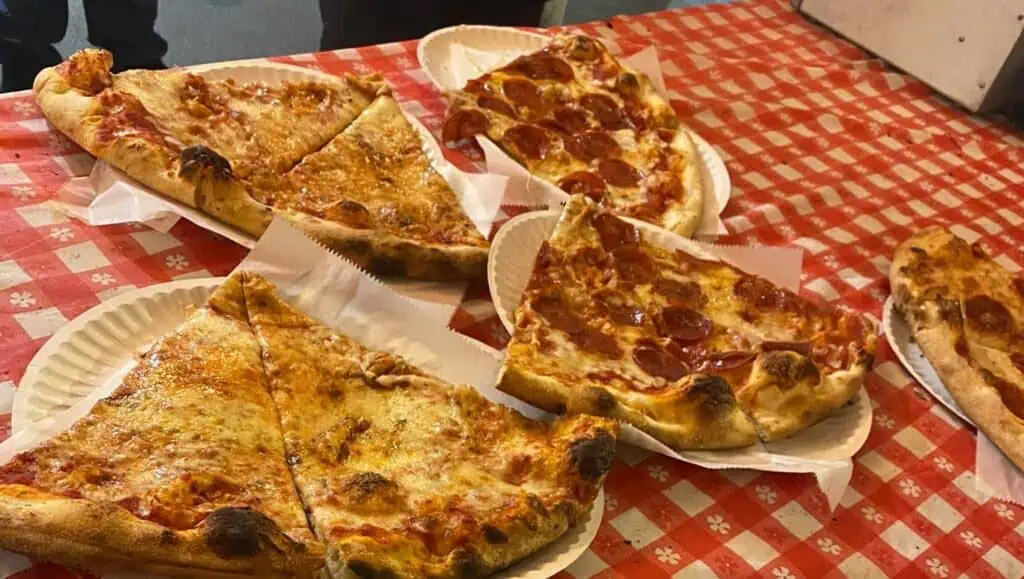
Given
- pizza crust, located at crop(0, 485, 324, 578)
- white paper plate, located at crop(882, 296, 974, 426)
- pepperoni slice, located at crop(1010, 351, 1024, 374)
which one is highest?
pizza crust, located at crop(0, 485, 324, 578)

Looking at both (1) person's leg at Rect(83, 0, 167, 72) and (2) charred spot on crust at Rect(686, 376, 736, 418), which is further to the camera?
(1) person's leg at Rect(83, 0, 167, 72)

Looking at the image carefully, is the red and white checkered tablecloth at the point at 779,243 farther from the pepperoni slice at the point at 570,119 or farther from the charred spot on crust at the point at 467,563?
the pepperoni slice at the point at 570,119

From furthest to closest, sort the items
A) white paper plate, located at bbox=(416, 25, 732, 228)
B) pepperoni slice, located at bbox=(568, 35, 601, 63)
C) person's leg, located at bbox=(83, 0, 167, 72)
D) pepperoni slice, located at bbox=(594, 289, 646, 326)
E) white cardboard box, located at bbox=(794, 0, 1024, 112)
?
person's leg, located at bbox=(83, 0, 167, 72), white cardboard box, located at bbox=(794, 0, 1024, 112), pepperoni slice, located at bbox=(568, 35, 601, 63), white paper plate, located at bbox=(416, 25, 732, 228), pepperoni slice, located at bbox=(594, 289, 646, 326)

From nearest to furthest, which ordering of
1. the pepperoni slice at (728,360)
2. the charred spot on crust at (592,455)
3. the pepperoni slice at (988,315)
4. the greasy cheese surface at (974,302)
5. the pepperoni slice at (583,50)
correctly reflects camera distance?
the charred spot on crust at (592,455)
the pepperoni slice at (728,360)
the greasy cheese surface at (974,302)
the pepperoni slice at (988,315)
the pepperoni slice at (583,50)

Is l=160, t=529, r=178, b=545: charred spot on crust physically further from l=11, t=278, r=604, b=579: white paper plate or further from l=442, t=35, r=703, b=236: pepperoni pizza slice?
l=442, t=35, r=703, b=236: pepperoni pizza slice

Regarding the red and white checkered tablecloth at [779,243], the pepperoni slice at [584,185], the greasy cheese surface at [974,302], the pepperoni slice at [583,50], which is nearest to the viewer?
the red and white checkered tablecloth at [779,243]

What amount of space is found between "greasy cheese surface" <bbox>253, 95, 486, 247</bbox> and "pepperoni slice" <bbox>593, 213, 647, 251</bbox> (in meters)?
0.30

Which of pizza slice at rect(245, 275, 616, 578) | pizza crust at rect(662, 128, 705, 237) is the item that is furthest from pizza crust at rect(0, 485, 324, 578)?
pizza crust at rect(662, 128, 705, 237)

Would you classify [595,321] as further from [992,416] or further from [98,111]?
[98,111]

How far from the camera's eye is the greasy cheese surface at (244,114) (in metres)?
2.21

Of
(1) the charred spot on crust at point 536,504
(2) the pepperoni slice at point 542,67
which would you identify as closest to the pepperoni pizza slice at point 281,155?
(2) the pepperoni slice at point 542,67

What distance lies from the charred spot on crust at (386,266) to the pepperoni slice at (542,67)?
3.75 feet

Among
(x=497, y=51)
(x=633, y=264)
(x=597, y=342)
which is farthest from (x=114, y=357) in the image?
(x=497, y=51)

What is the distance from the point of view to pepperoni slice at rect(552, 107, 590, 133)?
2.85m
